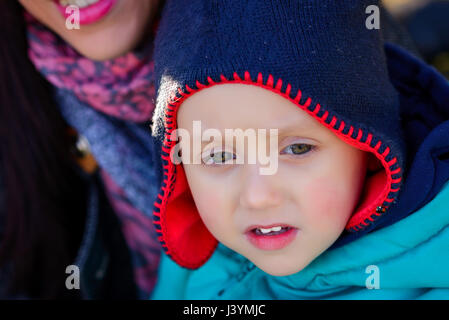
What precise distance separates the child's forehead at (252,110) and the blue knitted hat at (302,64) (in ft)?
0.06

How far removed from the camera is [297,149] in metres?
0.84

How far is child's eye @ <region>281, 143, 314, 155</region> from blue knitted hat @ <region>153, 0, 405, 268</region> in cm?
6

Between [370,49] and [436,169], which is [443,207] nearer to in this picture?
[436,169]

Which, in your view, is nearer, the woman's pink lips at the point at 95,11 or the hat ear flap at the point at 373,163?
the hat ear flap at the point at 373,163

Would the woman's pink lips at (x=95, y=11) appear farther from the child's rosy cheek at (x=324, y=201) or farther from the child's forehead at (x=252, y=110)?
the child's rosy cheek at (x=324, y=201)

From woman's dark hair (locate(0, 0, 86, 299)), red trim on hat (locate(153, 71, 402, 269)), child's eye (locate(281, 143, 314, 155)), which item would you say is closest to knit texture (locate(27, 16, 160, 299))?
→ woman's dark hair (locate(0, 0, 86, 299))

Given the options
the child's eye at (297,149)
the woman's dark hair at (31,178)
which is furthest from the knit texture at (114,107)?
the child's eye at (297,149)

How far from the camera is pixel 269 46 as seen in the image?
783mm

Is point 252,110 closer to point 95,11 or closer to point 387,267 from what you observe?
point 387,267

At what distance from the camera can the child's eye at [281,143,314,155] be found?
2.75 feet

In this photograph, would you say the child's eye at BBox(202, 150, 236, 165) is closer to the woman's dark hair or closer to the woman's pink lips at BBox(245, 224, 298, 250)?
the woman's pink lips at BBox(245, 224, 298, 250)

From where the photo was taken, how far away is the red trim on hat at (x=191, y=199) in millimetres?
780

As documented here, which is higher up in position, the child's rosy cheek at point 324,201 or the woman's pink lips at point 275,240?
the child's rosy cheek at point 324,201

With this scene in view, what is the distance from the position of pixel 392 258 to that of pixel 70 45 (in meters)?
1.00
